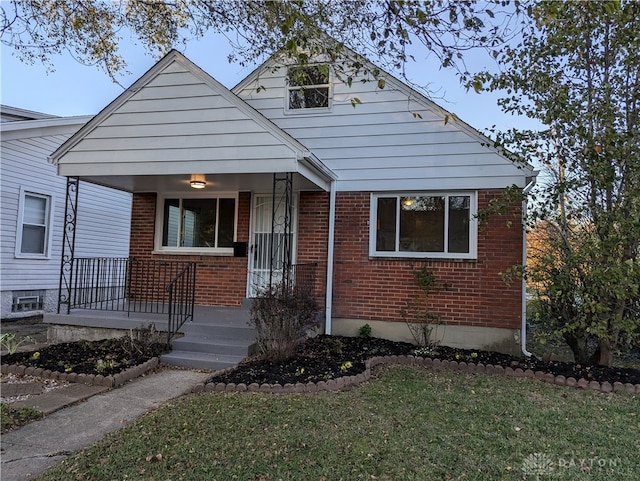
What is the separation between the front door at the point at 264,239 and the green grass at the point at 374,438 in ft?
13.4

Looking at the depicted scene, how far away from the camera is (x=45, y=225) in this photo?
10984mm

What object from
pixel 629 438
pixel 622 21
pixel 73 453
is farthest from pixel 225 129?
pixel 629 438

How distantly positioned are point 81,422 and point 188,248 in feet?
17.6

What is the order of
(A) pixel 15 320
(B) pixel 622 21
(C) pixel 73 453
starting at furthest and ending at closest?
(A) pixel 15 320 < (B) pixel 622 21 < (C) pixel 73 453

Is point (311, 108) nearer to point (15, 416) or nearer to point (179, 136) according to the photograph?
point (179, 136)

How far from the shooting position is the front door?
28.2 feet

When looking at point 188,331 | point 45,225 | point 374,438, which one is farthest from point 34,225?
point 374,438

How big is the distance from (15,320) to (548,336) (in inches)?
451

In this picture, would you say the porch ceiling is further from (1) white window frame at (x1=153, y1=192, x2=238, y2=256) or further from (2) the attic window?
(2) the attic window

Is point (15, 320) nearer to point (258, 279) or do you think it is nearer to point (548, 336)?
point (258, 279)

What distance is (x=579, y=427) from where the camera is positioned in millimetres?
3992

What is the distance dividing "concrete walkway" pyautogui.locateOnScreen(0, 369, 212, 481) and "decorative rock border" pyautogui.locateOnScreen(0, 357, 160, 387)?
12 centimetres

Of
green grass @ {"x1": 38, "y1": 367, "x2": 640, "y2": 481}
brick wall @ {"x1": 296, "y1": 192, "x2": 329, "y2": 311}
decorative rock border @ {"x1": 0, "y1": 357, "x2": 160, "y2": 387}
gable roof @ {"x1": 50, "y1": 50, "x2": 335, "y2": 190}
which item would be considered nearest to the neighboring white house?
gable roof @ {"x1": 50, "y1": 50, "x2": 335, "y2": 190}

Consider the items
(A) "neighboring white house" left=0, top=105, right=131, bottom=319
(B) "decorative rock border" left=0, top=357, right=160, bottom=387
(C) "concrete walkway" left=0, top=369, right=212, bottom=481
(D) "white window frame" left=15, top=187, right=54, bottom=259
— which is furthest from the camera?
(D) "white window frame" left=15, top=187, right=54, bottom=259
